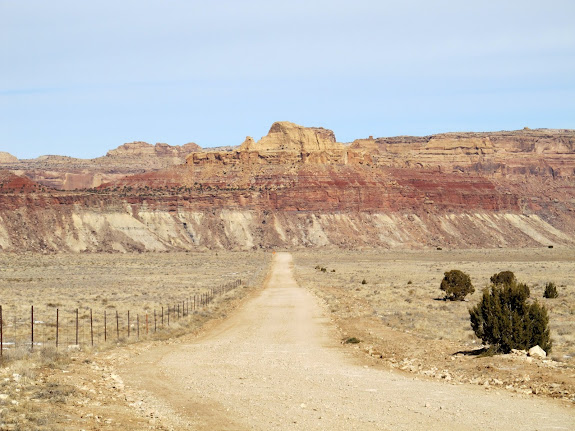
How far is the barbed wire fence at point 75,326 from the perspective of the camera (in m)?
22.8

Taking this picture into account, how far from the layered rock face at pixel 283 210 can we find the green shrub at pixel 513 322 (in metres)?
101

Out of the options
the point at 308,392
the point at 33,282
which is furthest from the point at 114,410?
the point at 33,282

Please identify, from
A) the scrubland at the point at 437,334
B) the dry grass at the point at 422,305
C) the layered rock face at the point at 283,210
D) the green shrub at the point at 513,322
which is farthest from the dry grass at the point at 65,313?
the layered rock face at the point at 283,210

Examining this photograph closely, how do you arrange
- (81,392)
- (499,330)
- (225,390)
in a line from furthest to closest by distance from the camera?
(499,330) < (225,390) < (81,392)

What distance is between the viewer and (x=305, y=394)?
605 inches

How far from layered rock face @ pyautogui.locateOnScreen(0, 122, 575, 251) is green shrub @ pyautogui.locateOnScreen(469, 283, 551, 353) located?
10121 cm

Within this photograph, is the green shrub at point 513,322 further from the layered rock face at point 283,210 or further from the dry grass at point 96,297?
the layered rock face at point 283,210

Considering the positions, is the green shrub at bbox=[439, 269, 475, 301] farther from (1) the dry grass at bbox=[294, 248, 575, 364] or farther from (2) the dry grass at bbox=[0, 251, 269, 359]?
(2) the dry grass at bbox=[0, 251, 269, 359]

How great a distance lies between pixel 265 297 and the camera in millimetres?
45438

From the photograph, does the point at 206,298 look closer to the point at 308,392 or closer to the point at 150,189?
the point at 308,392

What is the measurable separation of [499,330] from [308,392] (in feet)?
21.6

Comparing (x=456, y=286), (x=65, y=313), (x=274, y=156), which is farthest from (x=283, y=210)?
(x=65, y=313)

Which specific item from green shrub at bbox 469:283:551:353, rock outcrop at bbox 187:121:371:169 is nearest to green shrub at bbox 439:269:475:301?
green shrub at bbox 469:283:551:353

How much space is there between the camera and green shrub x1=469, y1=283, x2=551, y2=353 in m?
19.3
